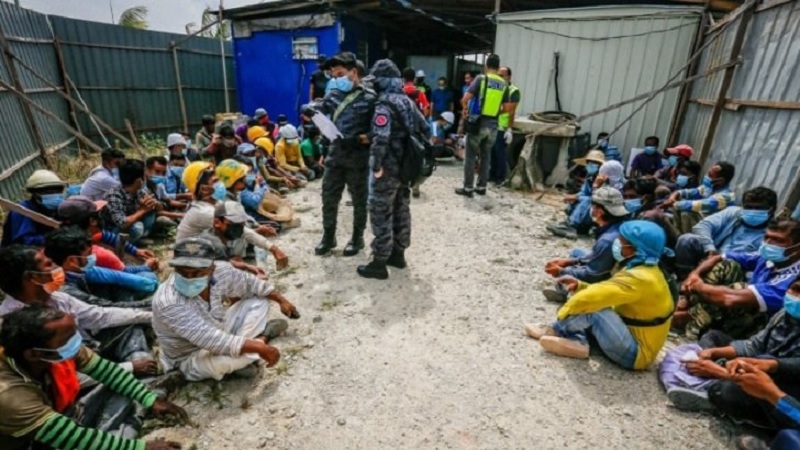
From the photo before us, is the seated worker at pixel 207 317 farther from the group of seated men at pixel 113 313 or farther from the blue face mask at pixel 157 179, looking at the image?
A: the blue face mask at pixel 157 179

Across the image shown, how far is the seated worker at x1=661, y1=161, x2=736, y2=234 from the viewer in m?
4.23

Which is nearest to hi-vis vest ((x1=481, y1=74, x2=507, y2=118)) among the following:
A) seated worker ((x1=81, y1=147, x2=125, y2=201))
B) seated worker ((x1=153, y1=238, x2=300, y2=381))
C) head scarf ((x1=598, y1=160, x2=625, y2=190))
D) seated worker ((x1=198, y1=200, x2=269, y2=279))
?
head scarf ((x1=598, y1=160, x2=625, y2=190))

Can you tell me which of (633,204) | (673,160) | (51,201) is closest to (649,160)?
(673,160)

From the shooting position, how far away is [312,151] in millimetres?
7828

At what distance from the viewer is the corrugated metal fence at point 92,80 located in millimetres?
5914

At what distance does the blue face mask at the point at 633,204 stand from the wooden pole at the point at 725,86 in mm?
2047

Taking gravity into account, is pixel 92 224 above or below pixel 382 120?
below

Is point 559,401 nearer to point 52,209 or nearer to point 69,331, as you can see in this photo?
point 69,331

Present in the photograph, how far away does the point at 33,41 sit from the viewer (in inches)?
273

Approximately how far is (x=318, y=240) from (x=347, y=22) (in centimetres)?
712

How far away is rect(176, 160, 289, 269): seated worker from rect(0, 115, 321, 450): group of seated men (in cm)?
1

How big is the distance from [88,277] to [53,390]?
4.15ft

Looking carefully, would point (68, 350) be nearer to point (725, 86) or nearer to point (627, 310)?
point (627, 310)

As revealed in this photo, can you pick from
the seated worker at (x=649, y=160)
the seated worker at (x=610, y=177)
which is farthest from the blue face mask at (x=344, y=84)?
the seated worker at (x=649, y=160)
